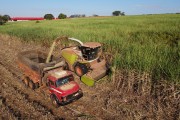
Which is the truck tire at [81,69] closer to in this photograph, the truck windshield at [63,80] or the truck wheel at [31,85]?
the truck windshield at [63,80]

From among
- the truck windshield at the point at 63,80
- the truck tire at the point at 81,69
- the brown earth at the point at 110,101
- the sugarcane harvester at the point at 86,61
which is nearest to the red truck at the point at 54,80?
the truck windshield at the point at 63,80

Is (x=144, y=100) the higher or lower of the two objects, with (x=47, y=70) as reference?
lower

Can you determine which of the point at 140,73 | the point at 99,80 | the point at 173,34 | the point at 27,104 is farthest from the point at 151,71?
the point at 173,34

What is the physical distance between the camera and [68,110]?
233 inches

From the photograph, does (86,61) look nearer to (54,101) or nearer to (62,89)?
(62,89)

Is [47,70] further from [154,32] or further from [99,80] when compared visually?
[154,32]

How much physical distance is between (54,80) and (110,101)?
6.60 ft

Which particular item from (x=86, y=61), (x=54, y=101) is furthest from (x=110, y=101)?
(x=86, y=61)

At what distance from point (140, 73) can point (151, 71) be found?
1.41 feet

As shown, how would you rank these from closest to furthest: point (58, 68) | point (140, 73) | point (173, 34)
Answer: point (140, 73) < point (58, 68) < point (173, 34)

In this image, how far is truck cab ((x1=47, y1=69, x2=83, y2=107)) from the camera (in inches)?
230

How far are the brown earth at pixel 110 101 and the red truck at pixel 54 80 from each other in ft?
1.11

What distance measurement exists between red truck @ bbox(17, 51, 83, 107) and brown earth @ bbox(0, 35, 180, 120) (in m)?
0.34

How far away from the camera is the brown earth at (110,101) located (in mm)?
5441
